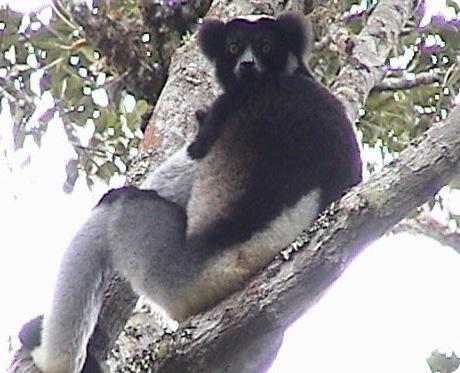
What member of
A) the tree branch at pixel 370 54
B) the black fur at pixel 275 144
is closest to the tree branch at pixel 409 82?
the tree branch at pixel 370 54

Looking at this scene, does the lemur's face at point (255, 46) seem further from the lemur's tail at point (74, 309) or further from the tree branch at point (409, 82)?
the lemur's tail at point (74, 309)

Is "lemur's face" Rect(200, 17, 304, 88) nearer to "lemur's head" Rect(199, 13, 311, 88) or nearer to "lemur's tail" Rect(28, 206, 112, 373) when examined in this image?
"lemur's head" Rect(199, 13, 311, 88)

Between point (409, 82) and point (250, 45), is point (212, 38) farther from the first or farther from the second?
point (409, 82)

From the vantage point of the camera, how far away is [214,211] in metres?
4.59

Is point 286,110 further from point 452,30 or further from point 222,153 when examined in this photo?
point 452,30

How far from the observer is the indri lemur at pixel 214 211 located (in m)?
4.34

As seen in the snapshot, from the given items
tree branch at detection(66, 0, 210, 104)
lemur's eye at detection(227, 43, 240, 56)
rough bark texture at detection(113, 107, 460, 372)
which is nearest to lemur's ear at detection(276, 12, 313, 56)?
lemur's eye at detection(227, 43, 240, 56)

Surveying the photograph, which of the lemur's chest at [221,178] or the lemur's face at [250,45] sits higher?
the lemur's face at [250,45]

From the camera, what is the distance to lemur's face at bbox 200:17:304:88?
5273 millimetres

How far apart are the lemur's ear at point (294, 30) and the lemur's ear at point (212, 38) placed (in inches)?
12.5

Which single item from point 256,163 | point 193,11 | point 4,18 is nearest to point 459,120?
point 256,163

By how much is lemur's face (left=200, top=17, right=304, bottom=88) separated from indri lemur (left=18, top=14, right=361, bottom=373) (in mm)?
412

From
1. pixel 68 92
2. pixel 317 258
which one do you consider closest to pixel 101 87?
pixel 68 92

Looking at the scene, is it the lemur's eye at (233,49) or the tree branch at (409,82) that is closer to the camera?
the lemur's eye at (233,49)
